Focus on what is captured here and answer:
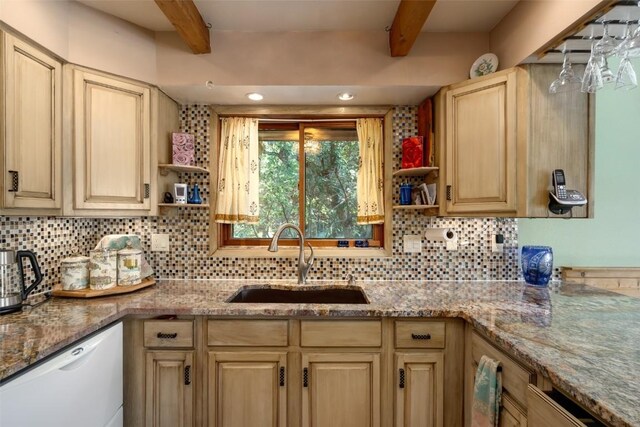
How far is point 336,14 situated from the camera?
1.62 meters

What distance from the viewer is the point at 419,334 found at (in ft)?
4.74

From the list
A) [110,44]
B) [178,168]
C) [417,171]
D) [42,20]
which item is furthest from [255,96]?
[417,171]

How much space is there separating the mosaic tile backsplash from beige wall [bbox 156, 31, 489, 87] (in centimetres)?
34

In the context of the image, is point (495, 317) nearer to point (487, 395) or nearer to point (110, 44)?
point (487, 395)

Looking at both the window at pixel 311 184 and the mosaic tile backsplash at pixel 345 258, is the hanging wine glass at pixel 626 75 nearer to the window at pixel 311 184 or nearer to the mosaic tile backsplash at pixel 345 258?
the mosaic tile backsplash at pixel 345 258

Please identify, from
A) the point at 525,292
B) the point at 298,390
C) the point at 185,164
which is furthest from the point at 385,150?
the point at 298,390

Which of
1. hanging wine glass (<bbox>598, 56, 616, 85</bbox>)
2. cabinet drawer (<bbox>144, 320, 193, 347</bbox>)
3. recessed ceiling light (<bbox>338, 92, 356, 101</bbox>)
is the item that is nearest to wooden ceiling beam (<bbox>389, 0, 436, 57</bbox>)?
recessed ceiling light (<bbox>338, 92, 356, 101</bbox>)

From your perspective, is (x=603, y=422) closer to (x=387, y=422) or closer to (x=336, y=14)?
(x=387, y=422)

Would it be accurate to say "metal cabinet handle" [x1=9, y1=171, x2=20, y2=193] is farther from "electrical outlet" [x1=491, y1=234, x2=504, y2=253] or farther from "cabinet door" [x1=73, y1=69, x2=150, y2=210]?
"electrical outlet" [x1=491, y1=234, x2=504, y2=253]

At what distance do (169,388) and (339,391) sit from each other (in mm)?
848

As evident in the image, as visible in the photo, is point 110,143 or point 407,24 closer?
point 407,24

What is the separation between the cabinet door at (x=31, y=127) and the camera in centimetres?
124

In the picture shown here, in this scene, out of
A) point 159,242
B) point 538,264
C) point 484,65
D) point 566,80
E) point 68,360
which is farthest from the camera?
point 159,242

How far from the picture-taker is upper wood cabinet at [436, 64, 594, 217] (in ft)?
4.99
